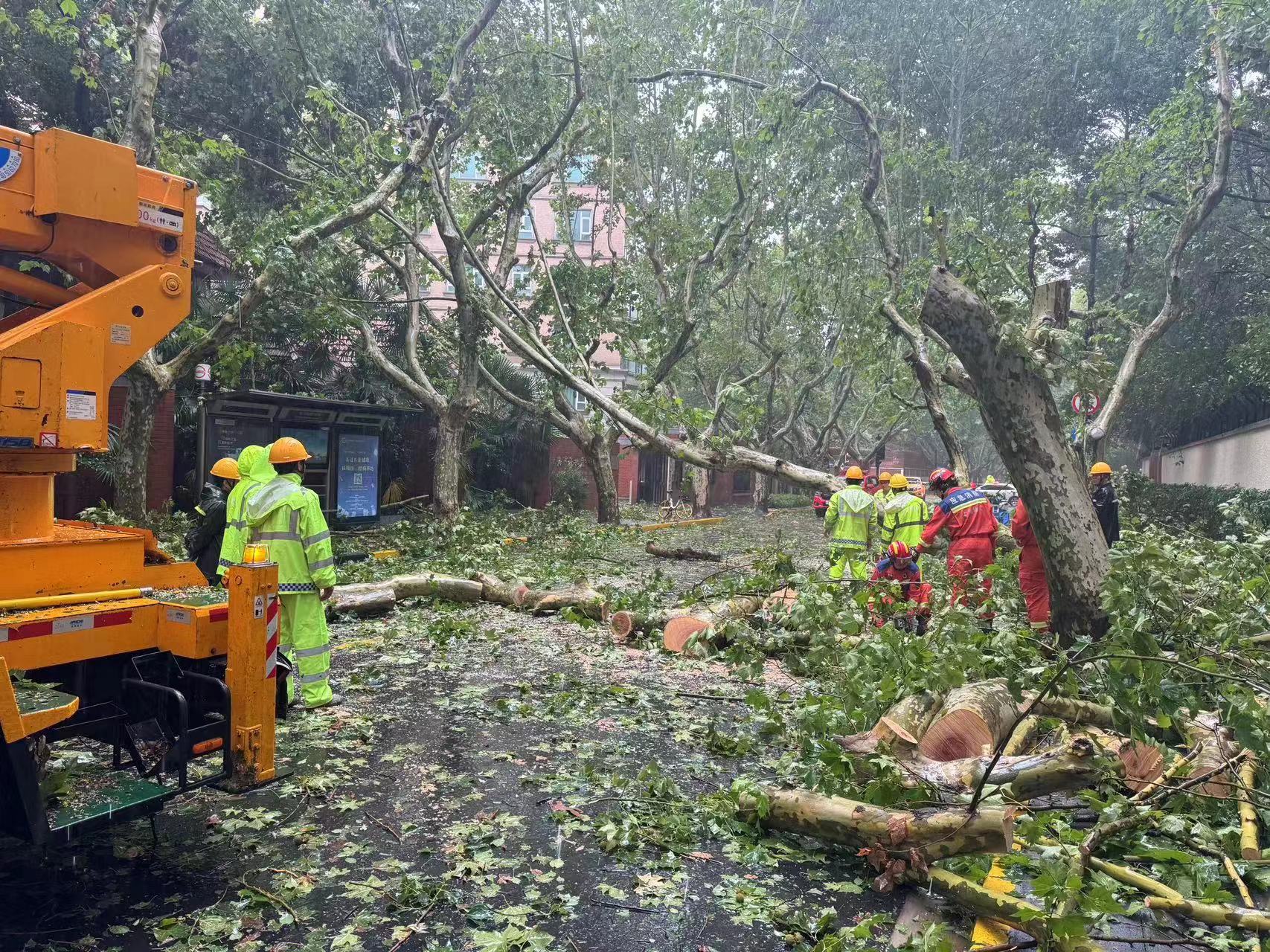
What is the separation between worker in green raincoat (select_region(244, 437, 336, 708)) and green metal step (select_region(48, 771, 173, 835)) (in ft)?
6.78

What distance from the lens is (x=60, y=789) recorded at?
10.4 feet

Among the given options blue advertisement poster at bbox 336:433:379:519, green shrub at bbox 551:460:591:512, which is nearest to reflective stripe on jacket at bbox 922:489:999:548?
blue advertisement poster at bbox 336:433:379:519

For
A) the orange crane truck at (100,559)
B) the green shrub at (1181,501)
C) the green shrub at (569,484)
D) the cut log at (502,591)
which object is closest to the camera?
the orange crane truck at (100,559)

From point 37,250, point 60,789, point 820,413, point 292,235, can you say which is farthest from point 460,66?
point 820,413

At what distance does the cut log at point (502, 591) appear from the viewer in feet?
31.1

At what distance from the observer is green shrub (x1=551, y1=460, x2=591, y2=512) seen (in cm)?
2420

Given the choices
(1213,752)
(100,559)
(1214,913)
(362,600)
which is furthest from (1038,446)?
(362,600)

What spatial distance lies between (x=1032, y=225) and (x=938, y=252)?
685cm

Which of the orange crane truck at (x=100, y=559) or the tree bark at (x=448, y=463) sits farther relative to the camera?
the tree bark at (x=448, y=463)

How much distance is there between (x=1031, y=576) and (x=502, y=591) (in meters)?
5.44

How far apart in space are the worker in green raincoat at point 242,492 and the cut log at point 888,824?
3809mm

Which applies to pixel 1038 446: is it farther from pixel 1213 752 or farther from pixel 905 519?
pixel 1213 752

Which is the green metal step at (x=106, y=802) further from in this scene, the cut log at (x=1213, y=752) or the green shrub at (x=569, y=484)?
the green shrub at (x=569, y=484)

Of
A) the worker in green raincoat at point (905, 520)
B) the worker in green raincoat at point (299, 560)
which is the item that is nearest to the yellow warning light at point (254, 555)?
the worker in green raincoat at point (299, 560)
